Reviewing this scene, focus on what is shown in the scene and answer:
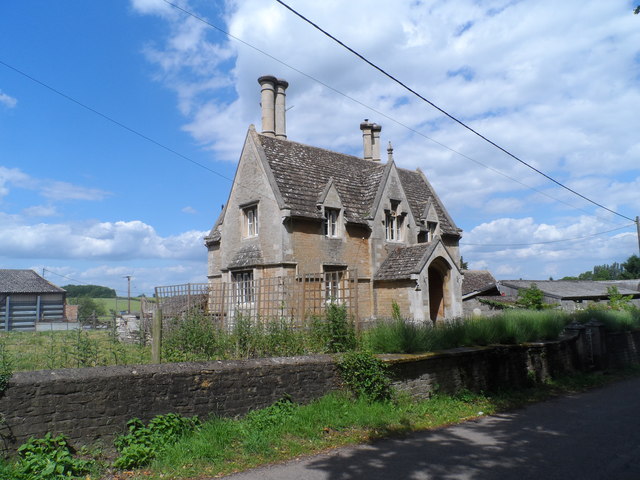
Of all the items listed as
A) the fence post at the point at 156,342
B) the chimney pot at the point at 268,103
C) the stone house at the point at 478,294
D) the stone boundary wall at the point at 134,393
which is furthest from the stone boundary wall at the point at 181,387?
the stone house at the point at 478,294

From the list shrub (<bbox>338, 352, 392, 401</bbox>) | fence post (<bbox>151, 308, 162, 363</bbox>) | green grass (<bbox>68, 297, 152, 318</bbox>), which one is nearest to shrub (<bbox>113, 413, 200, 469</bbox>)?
fence post (<bbox>151, 308, 162, 363</bbox>)

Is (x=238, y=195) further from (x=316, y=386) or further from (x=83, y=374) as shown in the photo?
(x=83, y=374)

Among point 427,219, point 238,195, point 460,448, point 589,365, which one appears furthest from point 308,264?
point 460,448

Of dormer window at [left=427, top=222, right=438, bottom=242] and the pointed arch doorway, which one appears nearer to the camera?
the pointed arch doorway

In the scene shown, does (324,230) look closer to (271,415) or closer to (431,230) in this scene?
(431,230)

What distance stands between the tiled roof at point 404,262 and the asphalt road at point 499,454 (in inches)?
439

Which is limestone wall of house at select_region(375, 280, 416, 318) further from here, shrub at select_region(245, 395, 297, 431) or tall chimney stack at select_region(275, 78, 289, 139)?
shrub at select_region(245, 395, 297, 431)

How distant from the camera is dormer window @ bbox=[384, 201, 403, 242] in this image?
23.2 m

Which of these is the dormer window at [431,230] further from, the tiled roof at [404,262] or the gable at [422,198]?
the tiled roof at [404,262]

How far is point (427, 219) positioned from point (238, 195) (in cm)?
988

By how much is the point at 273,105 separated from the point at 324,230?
24.9ft

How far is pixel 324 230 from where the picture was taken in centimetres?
2062

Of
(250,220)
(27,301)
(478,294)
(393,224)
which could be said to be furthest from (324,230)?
(27,301)

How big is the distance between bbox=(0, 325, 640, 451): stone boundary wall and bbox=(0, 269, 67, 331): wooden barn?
4006 centimetres
